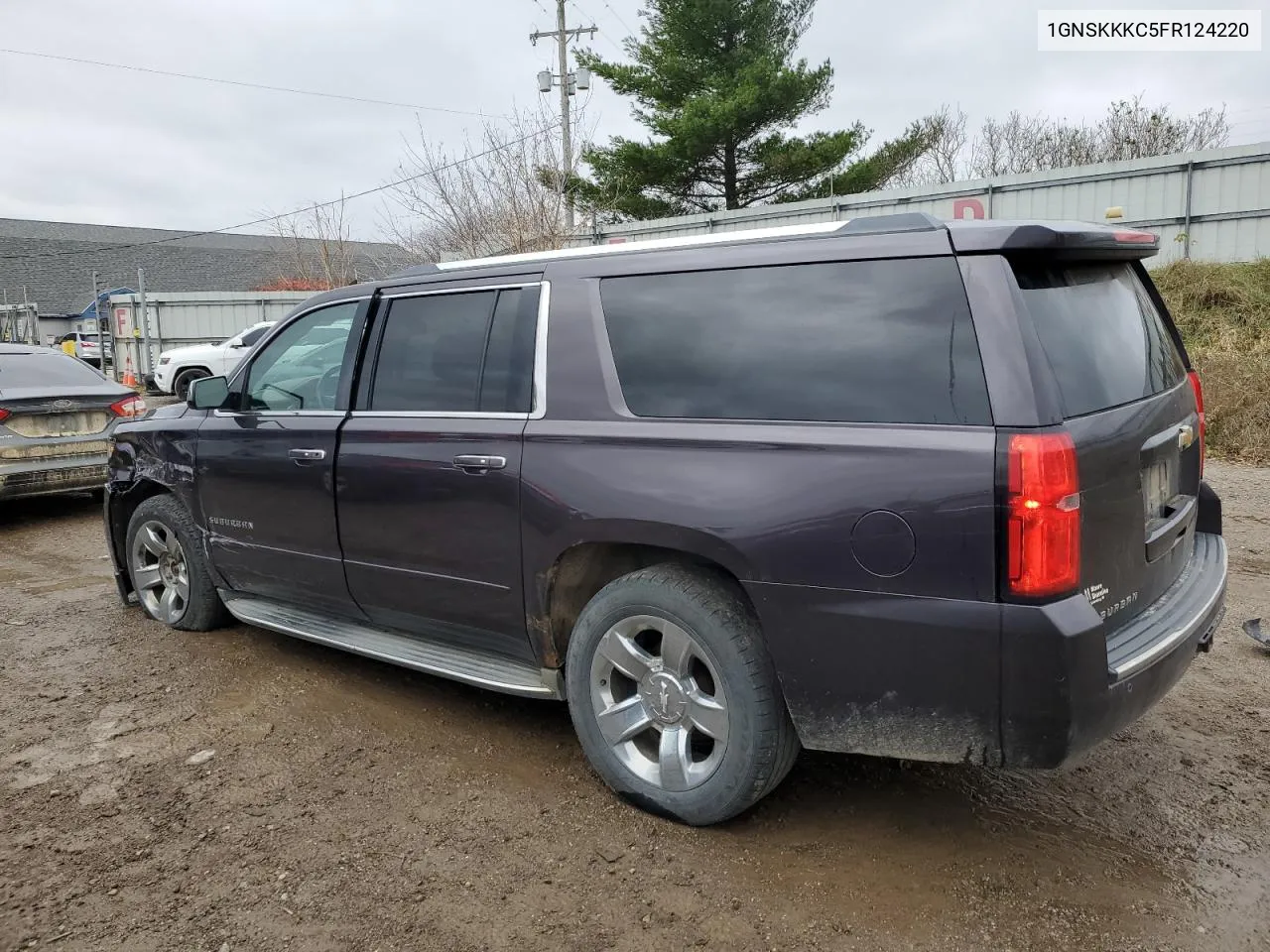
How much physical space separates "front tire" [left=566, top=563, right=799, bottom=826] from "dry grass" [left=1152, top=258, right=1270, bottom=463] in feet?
28.1

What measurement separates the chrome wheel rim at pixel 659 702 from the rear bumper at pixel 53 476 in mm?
6450

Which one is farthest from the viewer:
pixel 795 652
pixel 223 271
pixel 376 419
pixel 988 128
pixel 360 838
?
pixel 223 271

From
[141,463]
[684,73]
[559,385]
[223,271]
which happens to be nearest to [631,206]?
[684,73]

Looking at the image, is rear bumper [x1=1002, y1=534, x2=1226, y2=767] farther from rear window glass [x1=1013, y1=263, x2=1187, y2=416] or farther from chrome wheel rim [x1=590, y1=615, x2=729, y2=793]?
chrome wheel rim [x1=590, y1=615, x2=729, y2=793]

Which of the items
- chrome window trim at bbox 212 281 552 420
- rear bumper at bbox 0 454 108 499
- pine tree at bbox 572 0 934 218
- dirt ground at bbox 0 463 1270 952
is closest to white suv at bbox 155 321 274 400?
pine tree at bbox 572 0 934 218

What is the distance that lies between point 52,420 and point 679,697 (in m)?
7.55

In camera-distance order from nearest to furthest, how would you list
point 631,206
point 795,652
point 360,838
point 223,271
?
point 795,652 < point 360,838 < point 631,206 < point 223,271

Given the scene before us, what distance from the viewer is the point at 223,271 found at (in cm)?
5566

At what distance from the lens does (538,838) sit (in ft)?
10.4

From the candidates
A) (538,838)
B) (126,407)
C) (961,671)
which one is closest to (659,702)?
(538,838)

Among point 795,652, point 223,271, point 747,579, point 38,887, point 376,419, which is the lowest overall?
point 38,887

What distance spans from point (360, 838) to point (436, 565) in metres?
1.03

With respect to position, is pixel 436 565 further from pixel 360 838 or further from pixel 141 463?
pixel 141 463

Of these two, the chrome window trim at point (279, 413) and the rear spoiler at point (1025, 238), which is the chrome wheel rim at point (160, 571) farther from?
the rear spoiler at point (1025, 238)
